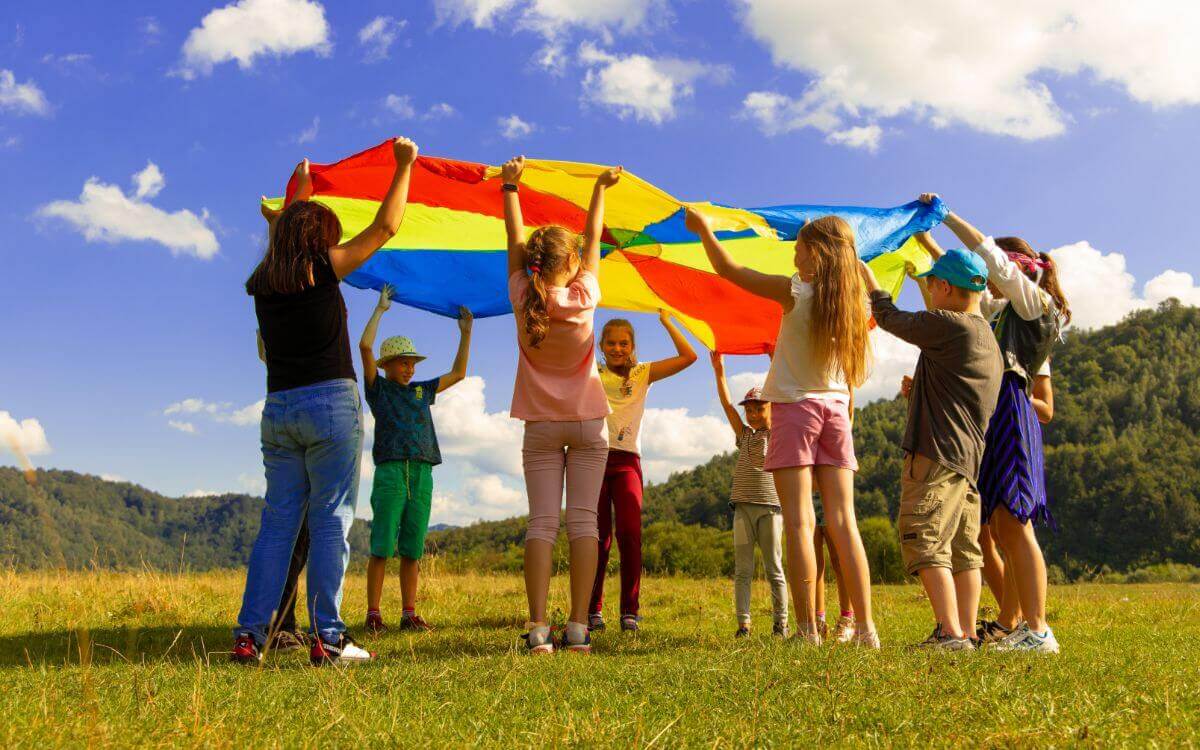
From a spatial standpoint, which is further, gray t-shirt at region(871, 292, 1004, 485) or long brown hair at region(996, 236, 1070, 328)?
long brown hair at region(996, 236, 1070, 328)

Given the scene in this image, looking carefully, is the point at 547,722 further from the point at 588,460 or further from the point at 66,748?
the point at 588,460

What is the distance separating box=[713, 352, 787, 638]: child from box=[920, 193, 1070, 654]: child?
53.4 inches

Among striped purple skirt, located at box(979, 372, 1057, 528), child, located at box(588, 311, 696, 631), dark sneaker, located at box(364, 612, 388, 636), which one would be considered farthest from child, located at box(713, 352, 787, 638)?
dark sneaker, located at box(364, 612, 388, 636)

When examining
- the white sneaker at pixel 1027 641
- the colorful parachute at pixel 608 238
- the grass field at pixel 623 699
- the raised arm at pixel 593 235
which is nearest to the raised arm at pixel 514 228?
the raised arm at pixel 593 235

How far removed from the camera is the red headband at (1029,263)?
440 centimetres

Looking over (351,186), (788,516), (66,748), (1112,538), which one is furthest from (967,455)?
(1112,538)

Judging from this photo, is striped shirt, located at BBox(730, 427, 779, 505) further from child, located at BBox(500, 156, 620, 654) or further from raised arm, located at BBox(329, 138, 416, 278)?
raised arm, located at BBox(329, 138, 416, 278)

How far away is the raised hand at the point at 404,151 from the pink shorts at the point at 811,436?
2070 millimetres

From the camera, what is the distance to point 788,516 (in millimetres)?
3869

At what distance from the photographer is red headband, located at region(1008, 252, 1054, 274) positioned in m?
4.40

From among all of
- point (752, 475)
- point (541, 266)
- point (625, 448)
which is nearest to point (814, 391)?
point (541, 266)

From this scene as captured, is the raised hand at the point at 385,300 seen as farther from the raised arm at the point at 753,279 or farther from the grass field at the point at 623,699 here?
the raised arm at the point at 753,279

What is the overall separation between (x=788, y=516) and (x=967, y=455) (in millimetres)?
841

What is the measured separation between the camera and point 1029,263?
441 cm
